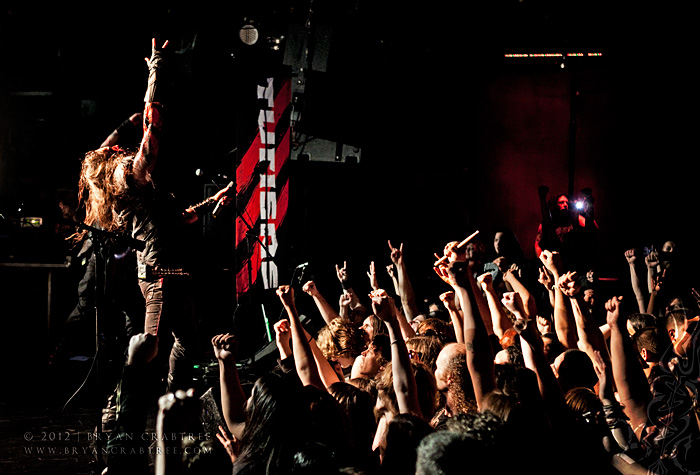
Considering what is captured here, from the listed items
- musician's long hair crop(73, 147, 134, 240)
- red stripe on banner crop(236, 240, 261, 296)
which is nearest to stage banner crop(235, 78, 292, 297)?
red stripe on banner crop(236, 240, 261, 296)

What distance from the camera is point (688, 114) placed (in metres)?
9.68

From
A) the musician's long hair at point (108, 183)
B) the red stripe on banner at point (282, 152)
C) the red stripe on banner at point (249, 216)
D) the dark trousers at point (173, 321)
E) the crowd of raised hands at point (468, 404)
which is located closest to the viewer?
the crowd of raised hands at point (468, 404)

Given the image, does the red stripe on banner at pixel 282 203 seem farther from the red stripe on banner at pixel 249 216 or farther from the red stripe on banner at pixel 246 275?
the red stripe on banner at pixel 246 275

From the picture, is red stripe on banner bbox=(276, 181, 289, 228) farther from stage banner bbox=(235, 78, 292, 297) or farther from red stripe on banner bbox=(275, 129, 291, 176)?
red stripe on banner bbox=(275, 129, 291, 176)

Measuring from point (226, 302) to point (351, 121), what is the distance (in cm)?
268

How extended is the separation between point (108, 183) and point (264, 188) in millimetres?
3517

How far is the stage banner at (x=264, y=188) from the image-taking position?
25.1ft

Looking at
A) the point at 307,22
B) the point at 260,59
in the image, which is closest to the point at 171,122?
the point at 260,59

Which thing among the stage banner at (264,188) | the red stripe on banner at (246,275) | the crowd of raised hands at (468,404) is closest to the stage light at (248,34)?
the stage banner at (264,188)

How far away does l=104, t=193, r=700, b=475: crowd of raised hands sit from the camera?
6.18ft

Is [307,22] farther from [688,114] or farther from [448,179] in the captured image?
[688,114]

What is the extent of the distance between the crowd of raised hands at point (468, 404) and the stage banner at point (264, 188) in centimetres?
387

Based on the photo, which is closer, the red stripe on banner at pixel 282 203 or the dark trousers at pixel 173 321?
the dark trousers at pixel 173 321

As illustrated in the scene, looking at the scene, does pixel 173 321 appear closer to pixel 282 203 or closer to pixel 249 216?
pixel 249 216
